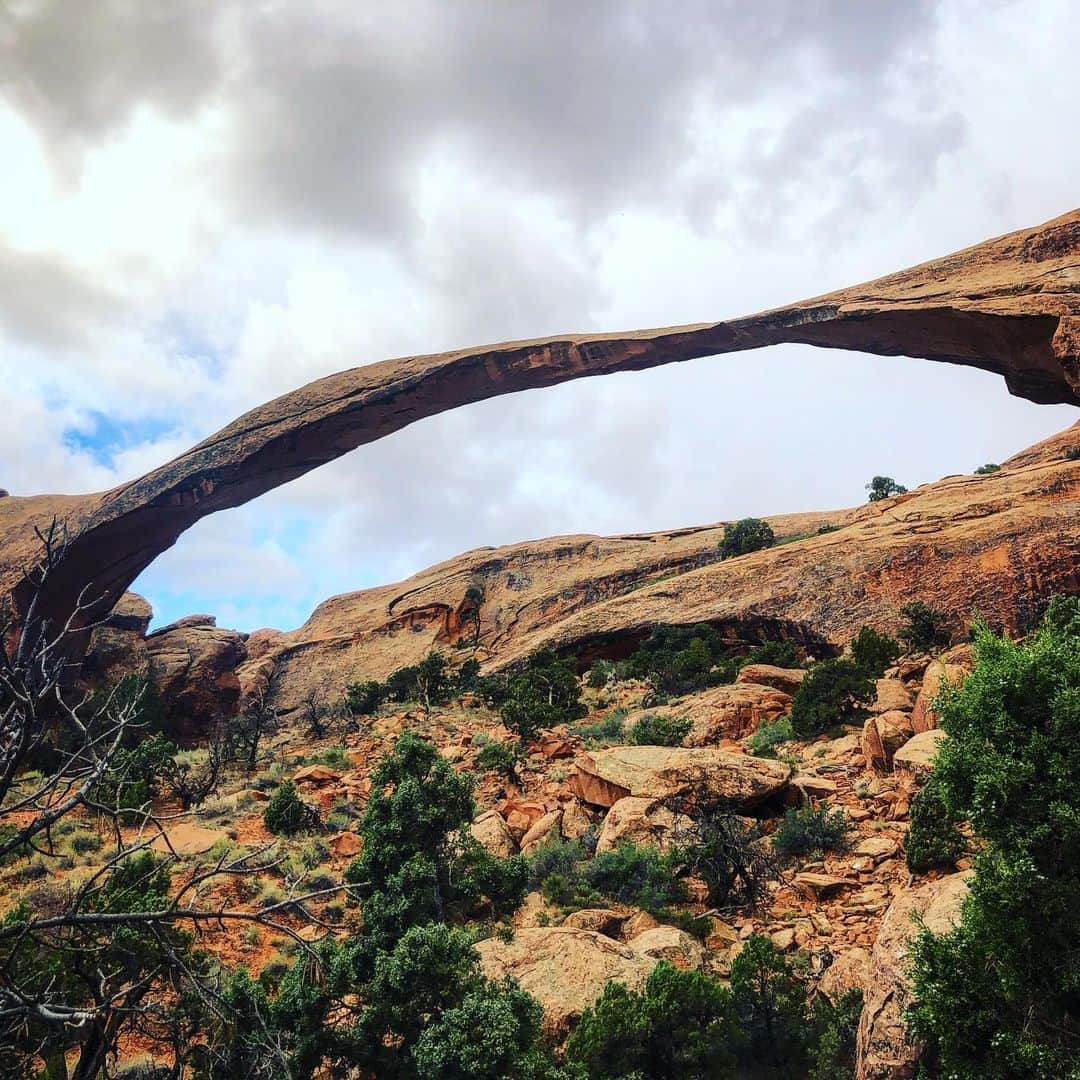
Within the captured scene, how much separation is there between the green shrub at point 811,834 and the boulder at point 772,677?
972cm

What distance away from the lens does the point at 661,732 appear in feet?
60.6

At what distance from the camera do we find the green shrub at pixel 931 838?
32.7 feet

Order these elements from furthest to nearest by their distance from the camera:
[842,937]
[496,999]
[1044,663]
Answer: [842,937] → [496,999] → [1044,663]

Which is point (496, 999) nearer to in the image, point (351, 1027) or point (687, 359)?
point (351, 1027)

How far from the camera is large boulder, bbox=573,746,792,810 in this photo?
14219mm

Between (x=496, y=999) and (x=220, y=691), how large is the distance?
113 feet

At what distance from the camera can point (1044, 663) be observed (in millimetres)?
7094

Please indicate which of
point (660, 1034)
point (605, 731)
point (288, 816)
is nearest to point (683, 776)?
point (605, 731)

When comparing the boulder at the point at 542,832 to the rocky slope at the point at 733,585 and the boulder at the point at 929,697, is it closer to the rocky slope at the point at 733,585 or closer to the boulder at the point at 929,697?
the boulder at the point at 929,697

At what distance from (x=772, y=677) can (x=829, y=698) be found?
174 inches

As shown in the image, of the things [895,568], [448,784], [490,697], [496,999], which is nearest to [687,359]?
[895,568]

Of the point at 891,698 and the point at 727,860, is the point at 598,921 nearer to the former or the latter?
the point at 727,860

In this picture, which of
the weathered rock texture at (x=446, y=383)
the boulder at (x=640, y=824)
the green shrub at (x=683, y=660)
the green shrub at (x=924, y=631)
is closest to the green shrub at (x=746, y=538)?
the weathered rock texture at (x=446, y=383)

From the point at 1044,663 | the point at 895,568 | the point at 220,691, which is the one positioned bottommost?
the point at 1044,663
